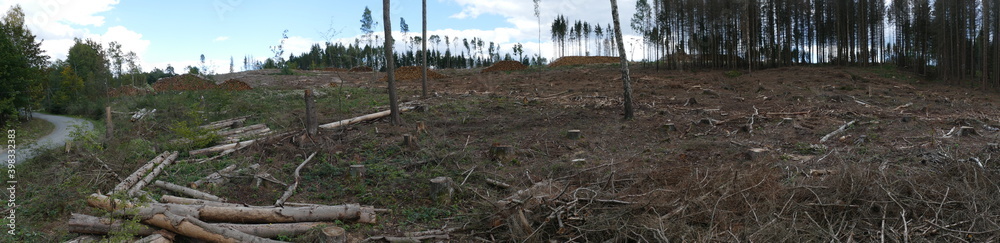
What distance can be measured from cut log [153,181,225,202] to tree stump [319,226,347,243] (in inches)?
85.5

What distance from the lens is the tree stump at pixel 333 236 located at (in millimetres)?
4745

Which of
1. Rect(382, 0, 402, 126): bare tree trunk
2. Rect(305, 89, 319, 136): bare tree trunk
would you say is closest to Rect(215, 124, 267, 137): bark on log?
Rect(305, 89, 319, 136): bare tree trunk

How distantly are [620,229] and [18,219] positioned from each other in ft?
21.0

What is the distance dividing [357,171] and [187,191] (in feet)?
6.83

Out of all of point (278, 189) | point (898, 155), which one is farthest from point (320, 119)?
point (898, 155)

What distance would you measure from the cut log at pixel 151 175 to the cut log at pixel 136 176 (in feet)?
0.23

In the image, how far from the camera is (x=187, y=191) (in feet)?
21.4

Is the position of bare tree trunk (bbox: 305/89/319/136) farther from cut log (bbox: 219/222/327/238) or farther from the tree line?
the tree line

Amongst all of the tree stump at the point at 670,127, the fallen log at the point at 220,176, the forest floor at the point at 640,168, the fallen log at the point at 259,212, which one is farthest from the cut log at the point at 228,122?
the tree stump at the point at 670,127

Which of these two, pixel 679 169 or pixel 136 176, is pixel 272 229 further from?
pixel 679 169

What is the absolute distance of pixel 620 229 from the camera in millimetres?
4336

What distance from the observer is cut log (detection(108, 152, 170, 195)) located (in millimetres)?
6632

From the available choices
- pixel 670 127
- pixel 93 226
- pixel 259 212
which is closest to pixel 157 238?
pixel 93 226

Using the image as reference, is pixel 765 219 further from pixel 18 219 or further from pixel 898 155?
pixel 18 219
